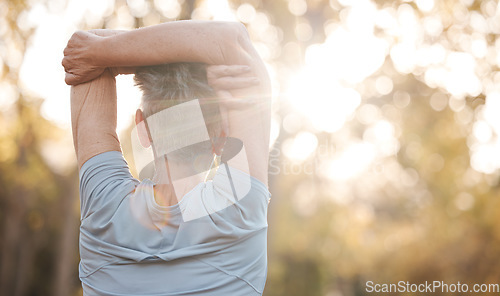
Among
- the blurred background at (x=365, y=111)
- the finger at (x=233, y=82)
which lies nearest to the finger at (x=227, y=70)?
the finger at (x=233, y=82)

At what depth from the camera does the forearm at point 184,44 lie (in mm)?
1145

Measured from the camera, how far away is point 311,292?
45.5ft

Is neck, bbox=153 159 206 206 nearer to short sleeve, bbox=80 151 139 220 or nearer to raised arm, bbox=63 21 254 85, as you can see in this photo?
short sleeve, bbox=80 151 139 220

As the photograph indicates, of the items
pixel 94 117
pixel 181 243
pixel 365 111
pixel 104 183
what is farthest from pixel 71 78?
pixel 365 111

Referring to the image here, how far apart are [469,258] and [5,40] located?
10.8 m

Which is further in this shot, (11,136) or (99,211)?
(11,136)

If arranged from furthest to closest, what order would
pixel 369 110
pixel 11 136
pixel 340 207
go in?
pixel 340 207, pixel 11 136, pixel 369 110

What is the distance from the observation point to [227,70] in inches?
45.1

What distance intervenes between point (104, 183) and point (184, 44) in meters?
0.44

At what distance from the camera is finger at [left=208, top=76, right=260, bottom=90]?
115cm

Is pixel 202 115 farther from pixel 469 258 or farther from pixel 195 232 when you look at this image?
pixel 469 258

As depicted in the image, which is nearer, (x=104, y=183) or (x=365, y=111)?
(x=104, y=183)

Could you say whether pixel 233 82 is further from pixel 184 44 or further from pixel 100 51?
pixel 100 51

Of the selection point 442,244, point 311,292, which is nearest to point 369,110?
point 442,244
